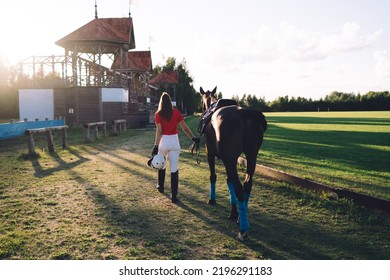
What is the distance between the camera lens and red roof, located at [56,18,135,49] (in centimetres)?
2958

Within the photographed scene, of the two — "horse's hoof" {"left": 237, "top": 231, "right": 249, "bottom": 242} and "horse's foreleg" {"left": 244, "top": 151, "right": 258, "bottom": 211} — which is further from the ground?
"horse's foreleg" {"left": 244, "top": 151, "right": 258, "bottom": 211}

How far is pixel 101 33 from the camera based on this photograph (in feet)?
98.7

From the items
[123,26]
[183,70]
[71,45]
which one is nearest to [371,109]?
[183,70]

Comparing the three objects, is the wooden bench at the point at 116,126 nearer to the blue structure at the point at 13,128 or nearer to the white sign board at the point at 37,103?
the blue structure at the point at 13,128

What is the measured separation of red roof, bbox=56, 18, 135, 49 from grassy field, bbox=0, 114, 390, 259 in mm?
22990

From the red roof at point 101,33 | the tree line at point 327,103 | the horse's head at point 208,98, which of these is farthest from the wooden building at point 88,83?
the tree line at point 327,103

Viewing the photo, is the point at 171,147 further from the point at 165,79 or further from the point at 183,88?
the point at 183,88

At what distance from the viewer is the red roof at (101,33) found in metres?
29.6

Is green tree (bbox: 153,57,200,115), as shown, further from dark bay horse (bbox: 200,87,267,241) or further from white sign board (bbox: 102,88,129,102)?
dark bay horse (bbox: 200,87,267,241)

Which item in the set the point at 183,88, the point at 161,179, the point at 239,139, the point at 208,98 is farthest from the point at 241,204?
the point at 183,88

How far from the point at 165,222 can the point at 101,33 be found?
2803 cm

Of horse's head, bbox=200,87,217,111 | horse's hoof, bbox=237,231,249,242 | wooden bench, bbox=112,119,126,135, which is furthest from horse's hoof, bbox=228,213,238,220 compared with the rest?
wooden bench, bbox=112,119,126,135

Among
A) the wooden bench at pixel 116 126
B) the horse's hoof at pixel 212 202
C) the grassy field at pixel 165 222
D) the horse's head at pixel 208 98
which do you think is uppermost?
the horse's head at pixel 208 98

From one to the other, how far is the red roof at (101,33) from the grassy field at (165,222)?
2299 cm
